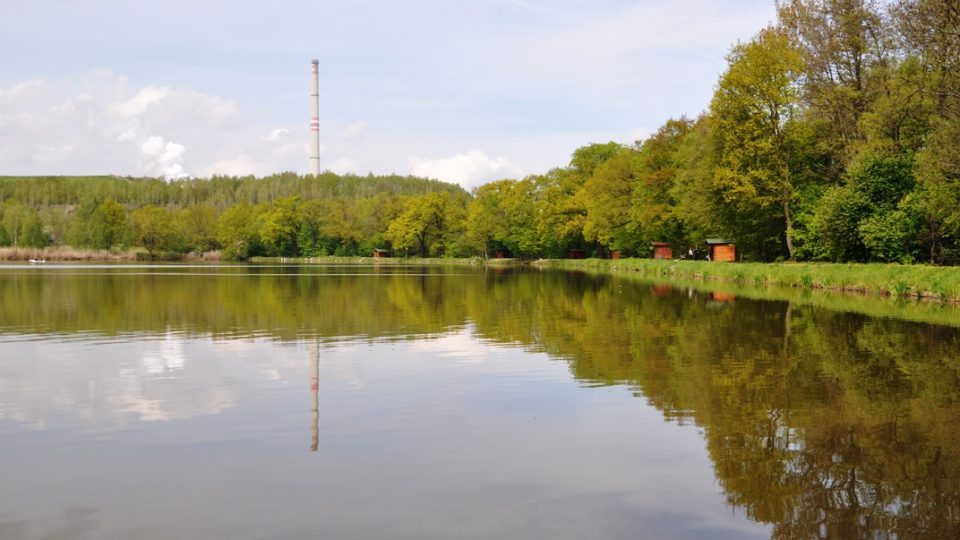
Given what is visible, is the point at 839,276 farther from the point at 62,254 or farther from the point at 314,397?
the point at 62,254

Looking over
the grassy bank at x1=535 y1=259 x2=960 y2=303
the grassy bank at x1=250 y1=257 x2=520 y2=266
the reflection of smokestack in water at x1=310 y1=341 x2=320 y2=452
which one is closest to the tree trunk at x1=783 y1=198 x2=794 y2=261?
the grassy bank at x1=535 y1=259 x2=960 y2=303

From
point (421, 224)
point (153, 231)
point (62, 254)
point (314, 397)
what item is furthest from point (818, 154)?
point (153, 231)

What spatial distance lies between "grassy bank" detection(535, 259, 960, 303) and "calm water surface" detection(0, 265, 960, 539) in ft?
43.9

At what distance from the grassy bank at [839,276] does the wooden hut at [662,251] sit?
1542 cm

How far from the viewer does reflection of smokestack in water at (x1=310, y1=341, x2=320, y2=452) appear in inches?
455

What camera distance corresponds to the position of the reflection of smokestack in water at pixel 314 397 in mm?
11562

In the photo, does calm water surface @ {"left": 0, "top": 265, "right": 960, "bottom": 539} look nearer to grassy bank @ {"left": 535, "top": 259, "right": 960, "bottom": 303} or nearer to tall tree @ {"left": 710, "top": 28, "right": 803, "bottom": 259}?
grassy bank @ {"left": 535, "top": 259, "right": 960, "bottom": 303}

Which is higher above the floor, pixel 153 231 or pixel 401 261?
pixel 153 231

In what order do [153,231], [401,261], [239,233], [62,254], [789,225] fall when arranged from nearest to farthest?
[789,225] → [62,254] → [401,261] → [153,231] → [239,233]

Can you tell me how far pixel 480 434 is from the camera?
39.3 ft

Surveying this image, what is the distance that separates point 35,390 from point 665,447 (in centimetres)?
1187

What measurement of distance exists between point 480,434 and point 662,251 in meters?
82.4

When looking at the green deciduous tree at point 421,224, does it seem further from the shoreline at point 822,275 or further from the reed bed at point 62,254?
the shoreline at point 822,275

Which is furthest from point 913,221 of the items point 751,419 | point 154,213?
point 154,213
